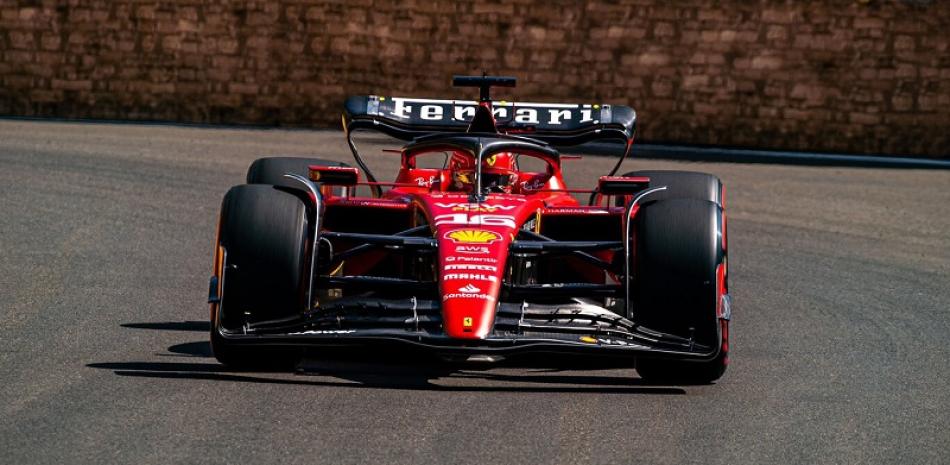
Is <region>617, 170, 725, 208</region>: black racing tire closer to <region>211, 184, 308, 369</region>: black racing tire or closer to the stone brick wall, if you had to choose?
<region>211, 184, 308, 369</region>: black racing tire

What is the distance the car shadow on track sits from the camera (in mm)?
7793

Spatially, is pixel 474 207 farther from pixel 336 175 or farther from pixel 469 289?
pixel 469 289

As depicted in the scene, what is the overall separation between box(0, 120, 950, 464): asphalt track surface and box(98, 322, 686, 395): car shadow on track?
24mm

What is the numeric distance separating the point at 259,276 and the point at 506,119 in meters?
3.35

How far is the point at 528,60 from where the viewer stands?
2770 centimetres

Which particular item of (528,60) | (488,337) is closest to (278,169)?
(488,337)

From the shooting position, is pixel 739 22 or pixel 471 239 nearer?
pixel 471 239

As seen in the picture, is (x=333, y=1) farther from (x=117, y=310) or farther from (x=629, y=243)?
(x=629, y=243)

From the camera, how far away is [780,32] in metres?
26.2

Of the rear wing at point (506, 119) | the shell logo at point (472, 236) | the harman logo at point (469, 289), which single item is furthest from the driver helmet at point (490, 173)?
the harman logo at point (469, 289)

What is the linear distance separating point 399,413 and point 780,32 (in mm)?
20153

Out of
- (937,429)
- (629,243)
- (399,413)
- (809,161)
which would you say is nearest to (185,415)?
(399,413)

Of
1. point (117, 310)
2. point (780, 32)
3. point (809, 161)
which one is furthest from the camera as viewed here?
point (780, 32)

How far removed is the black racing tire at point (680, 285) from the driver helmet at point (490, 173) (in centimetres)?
206
